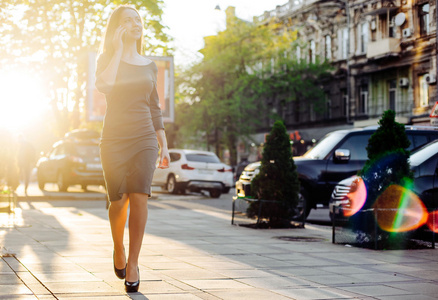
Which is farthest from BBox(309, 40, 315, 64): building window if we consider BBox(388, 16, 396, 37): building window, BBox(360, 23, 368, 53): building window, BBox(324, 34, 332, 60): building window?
BBox(388, 16, 396, 37): building window

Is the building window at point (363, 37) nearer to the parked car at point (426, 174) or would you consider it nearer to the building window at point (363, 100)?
the building window at point (363, 100)

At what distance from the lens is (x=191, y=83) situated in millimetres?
47094

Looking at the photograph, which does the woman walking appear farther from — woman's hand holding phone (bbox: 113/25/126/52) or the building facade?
the building facade

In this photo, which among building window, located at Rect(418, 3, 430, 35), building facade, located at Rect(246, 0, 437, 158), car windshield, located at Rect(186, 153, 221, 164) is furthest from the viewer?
building facade, located at Rect(246, 0, 437, 158)

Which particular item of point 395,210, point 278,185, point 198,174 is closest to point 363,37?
point 198,174

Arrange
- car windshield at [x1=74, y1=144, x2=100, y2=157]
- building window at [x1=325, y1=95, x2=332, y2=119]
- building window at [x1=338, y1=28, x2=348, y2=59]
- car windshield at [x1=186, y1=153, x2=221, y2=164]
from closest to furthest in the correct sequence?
car windshield at [x1=74, y1=144, x2=100, y2=157]
car windshield at [x1=186, y1=153, x2=221, y2=164]
building window at [x1=338, y1=28, x2=348, y2=59]
building window at [x1=325, y1=95, x2=332, y2=119]

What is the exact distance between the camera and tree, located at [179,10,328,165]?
46.8 meters

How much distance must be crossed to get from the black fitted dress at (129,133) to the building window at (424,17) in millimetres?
37545

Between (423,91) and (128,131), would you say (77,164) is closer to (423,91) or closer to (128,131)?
(128,131)

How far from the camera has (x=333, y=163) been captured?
15305 mm

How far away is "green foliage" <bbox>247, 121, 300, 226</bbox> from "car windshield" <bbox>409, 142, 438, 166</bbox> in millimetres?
1850

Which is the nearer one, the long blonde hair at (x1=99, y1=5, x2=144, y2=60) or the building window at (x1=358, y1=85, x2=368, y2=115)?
the long blonde hair at (x1=99, y1=5, x2=144, y2=60)

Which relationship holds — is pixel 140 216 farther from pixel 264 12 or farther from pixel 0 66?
pixel 264 12

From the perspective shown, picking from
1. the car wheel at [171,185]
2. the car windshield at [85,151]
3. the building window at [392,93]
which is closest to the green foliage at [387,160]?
the car windshield at [85,151]
